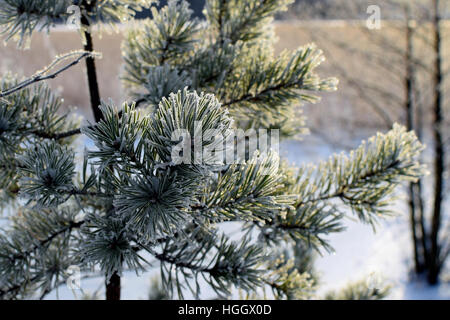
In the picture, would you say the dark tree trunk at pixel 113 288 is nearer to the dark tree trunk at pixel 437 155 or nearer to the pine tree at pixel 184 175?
the pine tree at pixel 184 175

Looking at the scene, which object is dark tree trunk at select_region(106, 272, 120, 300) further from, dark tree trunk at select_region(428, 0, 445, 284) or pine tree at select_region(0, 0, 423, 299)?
dark tree trunk at select_region(428, 0, 445, 284)

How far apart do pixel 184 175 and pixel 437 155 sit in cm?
210

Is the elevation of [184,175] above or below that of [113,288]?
above

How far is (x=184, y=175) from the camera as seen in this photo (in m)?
0.36

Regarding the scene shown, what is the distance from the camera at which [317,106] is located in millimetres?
3922

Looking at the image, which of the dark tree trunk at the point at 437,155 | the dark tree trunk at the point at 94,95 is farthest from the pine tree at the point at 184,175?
the dark tree trunk at the point at 437,155

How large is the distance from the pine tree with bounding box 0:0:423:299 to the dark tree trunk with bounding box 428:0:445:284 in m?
1.69

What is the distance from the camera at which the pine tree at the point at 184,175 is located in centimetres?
41

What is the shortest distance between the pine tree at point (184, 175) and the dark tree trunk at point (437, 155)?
5.56 feet

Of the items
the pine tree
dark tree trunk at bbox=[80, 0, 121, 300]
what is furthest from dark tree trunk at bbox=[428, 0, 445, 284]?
dark tree trunk at bbox=[80, 0, 121, 300]

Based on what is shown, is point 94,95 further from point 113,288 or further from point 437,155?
point 437,155

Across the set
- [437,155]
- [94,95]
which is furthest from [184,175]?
[437,155]

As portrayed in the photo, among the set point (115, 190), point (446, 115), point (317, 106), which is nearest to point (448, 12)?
point (446, 115)

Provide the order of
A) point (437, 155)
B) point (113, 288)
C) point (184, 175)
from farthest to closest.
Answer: point (437, 155)
point (113, 288)
point (184, 175)
